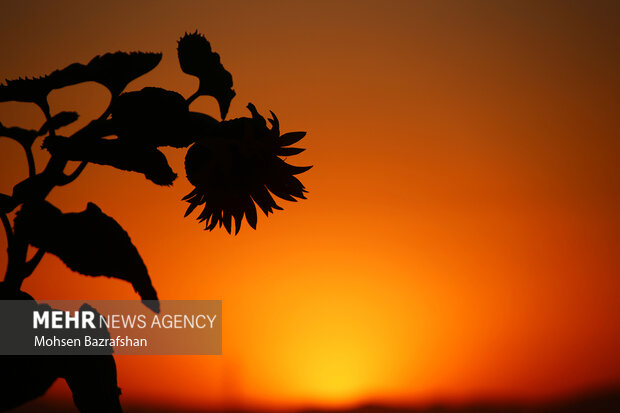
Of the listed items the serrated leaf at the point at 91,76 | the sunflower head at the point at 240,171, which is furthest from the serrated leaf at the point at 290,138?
the serrated leaf at the point at 91,76

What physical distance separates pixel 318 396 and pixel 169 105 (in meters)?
3.21

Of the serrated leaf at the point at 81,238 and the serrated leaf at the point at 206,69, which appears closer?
the serrated leaf at the point at 81,238

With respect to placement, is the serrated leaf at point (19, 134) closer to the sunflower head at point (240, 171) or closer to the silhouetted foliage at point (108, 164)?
the silhouetted foliage at point (108, 164)

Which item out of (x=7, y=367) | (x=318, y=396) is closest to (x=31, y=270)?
(x=7, y=367)

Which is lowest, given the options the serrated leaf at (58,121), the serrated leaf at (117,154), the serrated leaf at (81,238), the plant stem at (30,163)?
the serrated leaf at (81,238)

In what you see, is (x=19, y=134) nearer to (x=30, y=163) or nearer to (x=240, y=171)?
(x=30, y=163)

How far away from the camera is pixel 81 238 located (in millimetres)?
317

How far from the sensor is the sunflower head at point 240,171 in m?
0.37

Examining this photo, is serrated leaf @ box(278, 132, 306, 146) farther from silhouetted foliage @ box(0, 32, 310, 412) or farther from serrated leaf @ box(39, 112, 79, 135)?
serrated leaf @ box(39, 112, 79, 135)

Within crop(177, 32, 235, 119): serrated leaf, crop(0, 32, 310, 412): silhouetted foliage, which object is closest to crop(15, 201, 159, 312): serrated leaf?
crop(0, 32, 310, 412): silhouetted foliage

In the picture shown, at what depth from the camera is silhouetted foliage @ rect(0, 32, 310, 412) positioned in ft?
1.04

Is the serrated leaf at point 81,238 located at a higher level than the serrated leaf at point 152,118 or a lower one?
lower

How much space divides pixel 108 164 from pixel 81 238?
0.06 metres

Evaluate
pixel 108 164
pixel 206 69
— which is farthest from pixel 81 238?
pixel 206 69
